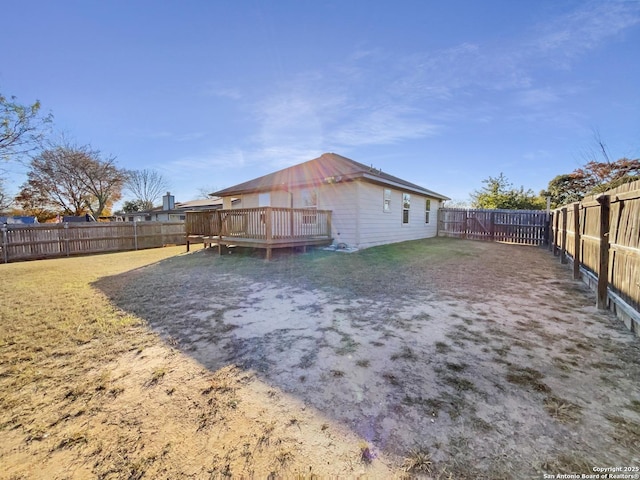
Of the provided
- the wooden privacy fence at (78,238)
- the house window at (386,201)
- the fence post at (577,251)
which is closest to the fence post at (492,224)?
the house window at (386,201)

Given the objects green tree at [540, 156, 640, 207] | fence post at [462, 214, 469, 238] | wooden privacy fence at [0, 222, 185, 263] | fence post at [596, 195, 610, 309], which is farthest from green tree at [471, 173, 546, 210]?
wooden privacy fence at [0, 222, 185, 263]

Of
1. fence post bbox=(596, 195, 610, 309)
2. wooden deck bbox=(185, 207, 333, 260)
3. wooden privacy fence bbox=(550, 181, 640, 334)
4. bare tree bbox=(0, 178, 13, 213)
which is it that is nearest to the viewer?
wooden privacy fence bbox=(550, 181, 640, 334)

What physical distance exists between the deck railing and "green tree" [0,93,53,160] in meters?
8.27

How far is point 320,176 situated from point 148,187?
3392 cm

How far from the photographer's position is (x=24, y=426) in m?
1.70

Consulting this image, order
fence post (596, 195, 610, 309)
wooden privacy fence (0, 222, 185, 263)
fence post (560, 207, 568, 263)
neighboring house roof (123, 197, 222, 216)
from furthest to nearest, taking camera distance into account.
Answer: neighboring house roof (123, 197, 222, 216)
wooden privacy fence (0, 222, 185, 263)
fence post (560, 207, 568, 263)
fence post (596, 195, 610, 309)

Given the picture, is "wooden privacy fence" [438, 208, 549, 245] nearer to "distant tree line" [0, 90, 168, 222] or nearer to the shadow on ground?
the shadow on ground

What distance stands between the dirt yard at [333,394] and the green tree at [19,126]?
517 inches

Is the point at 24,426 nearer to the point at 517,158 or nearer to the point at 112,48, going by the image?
the point at 112,48

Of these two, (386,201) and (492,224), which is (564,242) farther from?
(492,224)

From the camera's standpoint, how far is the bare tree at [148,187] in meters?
34.2

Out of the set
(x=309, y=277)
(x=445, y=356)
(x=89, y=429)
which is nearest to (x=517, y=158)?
(x=309, y=277)

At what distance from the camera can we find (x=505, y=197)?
749 inches

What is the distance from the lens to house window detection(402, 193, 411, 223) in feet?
41.7
